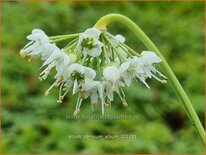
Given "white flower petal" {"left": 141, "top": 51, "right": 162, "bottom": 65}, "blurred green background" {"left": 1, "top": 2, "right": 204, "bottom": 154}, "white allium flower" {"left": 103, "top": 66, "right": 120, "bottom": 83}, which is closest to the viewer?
"white allium flower" {"left": 103, "top": 66, "right": 120, "bottom": 83}

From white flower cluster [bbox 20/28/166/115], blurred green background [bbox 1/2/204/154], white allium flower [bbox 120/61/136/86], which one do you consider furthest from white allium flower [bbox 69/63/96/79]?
blurred green background [bbox 1/2/204/154]

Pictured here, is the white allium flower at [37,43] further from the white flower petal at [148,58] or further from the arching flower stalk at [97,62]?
the white flower petal at [148,58]

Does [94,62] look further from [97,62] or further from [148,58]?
[148,58]

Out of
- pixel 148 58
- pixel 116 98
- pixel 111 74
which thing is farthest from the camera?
pixel 116 98

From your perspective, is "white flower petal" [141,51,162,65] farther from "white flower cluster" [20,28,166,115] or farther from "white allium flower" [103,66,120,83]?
"white allium flower" [103,66,120,83]

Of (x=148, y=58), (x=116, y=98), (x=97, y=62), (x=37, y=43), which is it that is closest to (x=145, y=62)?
(x=148, y=58)

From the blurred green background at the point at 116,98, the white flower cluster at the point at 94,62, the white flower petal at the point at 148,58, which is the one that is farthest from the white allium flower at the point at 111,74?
the blurred green background at the point at 116,98

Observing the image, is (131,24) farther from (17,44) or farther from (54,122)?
(17,44)
